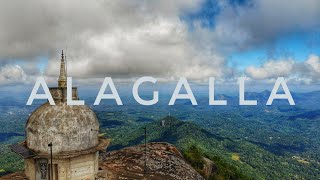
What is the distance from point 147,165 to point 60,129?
11.6 meters

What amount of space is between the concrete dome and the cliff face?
4.51 meters

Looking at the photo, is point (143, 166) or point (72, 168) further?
point (143, 166)

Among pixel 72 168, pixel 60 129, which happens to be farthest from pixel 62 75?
pixel 72 168

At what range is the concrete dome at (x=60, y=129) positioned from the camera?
21438 millimetres

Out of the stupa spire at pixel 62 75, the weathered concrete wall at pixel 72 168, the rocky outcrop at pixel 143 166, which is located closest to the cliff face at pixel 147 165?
the rocky outcrop at pixel 143 166

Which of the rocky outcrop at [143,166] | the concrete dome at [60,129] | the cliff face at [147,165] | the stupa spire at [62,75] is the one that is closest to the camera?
the concrete dome at [60,129]

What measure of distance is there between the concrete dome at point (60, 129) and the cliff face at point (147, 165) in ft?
14.8

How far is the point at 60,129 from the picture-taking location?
2155 cm

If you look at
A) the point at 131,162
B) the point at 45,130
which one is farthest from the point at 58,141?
the point at 131,162

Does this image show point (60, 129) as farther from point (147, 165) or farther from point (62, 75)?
point (147, 165)

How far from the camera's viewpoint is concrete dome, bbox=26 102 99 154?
21438 millimetres

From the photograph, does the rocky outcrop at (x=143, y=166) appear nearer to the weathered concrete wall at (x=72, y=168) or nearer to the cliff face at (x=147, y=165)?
the cliff face at (x=147, y=165)

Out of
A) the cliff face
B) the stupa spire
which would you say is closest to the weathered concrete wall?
the cliff face

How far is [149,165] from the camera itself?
1209 inches
